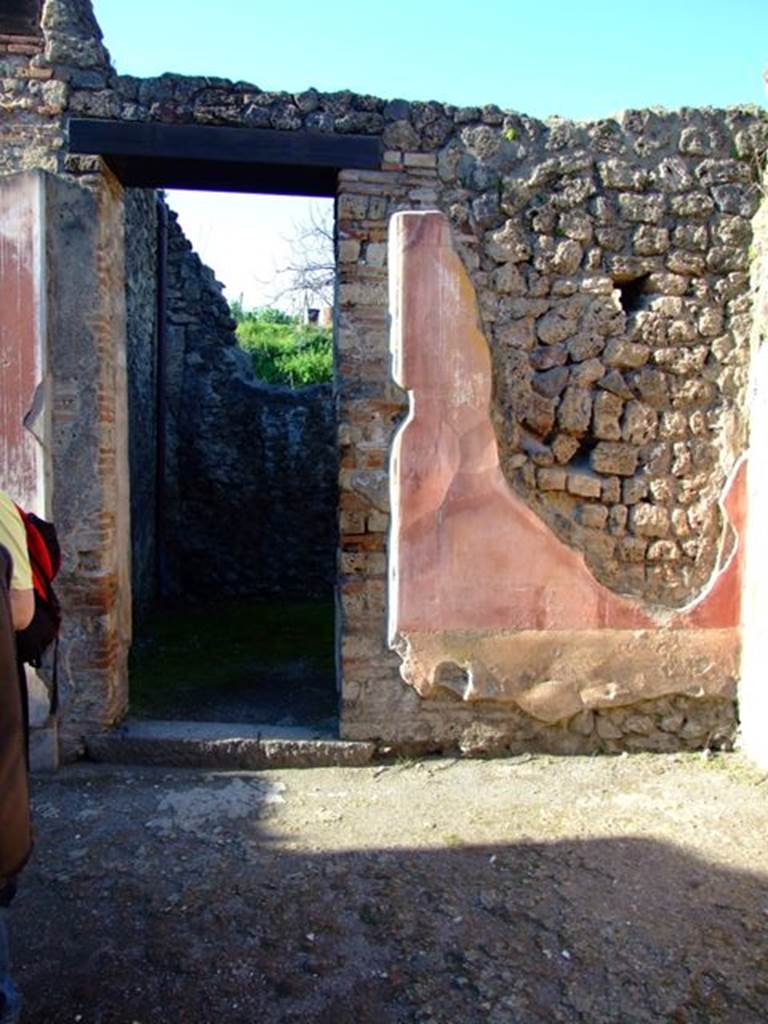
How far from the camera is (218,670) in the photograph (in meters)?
5.62

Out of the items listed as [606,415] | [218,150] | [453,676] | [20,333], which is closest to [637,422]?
[606,415]

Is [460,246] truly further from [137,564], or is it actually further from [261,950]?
[137,564]

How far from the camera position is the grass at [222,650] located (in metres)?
5.12

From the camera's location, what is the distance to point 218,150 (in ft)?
12.6

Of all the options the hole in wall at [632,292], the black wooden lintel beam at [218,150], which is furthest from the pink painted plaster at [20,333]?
the hole in wall at [632,292]

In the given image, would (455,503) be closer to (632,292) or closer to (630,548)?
(630,548)

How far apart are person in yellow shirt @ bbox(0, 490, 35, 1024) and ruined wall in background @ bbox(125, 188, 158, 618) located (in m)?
4.92

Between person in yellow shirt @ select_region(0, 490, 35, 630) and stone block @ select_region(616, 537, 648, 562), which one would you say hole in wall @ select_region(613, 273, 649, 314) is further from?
person in yellow shirt @ select_region(0, 490, 35, 630)

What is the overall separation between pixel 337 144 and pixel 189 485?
519 cm

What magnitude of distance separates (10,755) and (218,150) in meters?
2.95

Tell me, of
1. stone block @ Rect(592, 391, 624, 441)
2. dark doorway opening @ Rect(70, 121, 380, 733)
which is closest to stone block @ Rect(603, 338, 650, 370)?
stone block @ Rect(592, 391, 624, 441)

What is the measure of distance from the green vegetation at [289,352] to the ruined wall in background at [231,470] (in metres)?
3.01

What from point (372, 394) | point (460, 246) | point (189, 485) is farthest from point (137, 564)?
point (460, 246)

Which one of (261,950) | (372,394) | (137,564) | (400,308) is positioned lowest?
(261,950)
